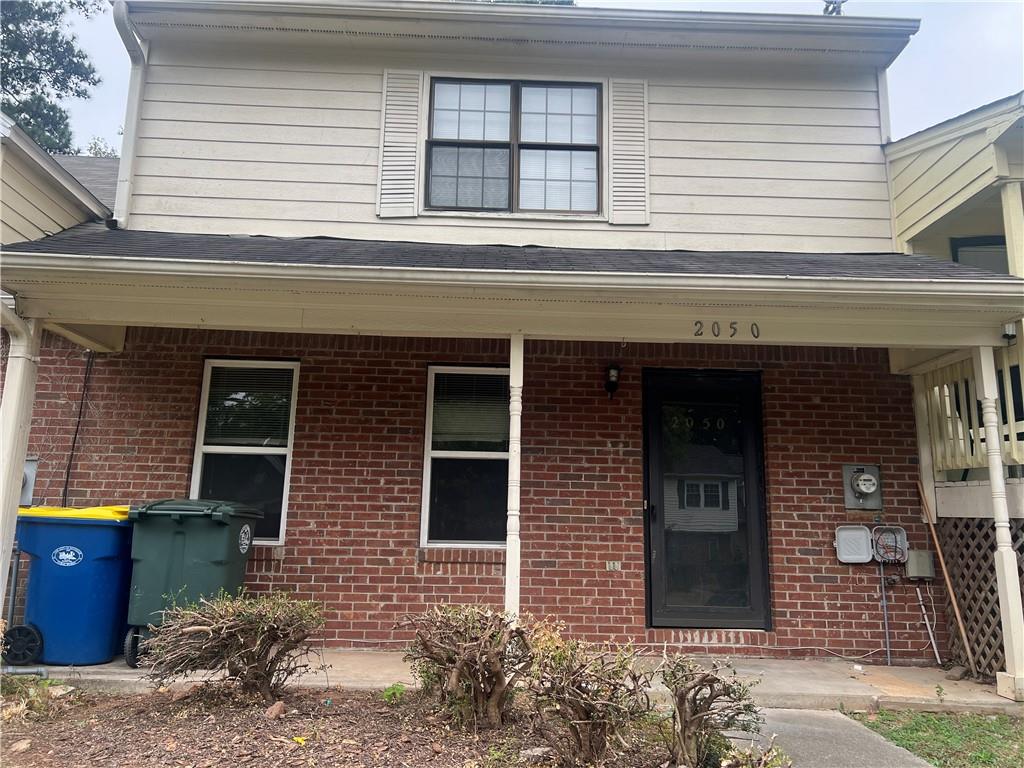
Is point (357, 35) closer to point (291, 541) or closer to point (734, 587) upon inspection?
point (291, 541)

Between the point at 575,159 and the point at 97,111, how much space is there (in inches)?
877

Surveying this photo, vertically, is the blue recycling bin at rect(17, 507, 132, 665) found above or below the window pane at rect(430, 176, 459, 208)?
below

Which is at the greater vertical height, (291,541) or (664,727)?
(291,541)

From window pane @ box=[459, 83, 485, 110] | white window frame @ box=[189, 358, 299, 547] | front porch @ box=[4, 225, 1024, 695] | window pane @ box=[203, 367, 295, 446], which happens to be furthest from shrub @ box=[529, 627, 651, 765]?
window pane @ box=[459, 83, 485, 110]

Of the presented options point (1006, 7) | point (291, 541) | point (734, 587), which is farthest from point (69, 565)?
point (1006, 7)

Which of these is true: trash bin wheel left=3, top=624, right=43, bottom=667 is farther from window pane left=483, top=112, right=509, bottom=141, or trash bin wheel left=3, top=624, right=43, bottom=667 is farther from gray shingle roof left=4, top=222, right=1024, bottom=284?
window pane left=483, top=112, right=509, bottom=141

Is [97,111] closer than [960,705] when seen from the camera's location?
No

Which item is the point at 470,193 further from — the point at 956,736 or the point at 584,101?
the point at 956,736

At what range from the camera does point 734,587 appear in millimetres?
5664

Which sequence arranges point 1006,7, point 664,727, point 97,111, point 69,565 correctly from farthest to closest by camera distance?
point 97,111, point 1006,7, point 69,565, point 664,727

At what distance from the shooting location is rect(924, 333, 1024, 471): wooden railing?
16.2 feet

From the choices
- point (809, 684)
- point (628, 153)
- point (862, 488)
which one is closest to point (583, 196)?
point (628, 153)

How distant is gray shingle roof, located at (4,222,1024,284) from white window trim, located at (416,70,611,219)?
36cm

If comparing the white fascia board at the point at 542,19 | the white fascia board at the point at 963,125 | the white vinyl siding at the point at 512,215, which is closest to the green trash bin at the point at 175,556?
the white vinyl siding at the point at 512,215
